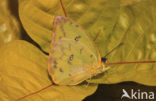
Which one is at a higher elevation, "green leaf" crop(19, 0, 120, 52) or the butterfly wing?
"green leaf" crop(19, 0, 120, 52)

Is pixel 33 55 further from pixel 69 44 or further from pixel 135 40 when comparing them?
pixel 135 40

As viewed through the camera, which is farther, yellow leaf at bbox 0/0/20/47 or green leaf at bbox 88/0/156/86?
yellow leaf at bbox 0/0/20/47

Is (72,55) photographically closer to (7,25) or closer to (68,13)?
(68,13)

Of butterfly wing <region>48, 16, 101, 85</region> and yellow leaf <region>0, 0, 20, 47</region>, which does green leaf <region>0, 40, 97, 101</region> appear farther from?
yellow leaf <region>0, 0, 20, 47</region>

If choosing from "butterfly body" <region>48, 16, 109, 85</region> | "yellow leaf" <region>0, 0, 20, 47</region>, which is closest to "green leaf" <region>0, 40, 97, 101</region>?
"butterfly body" <region>48, 16, 109, 85</region>

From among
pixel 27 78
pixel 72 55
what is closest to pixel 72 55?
pixel 72 55

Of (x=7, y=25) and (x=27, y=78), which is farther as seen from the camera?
(x=7, y=25)
